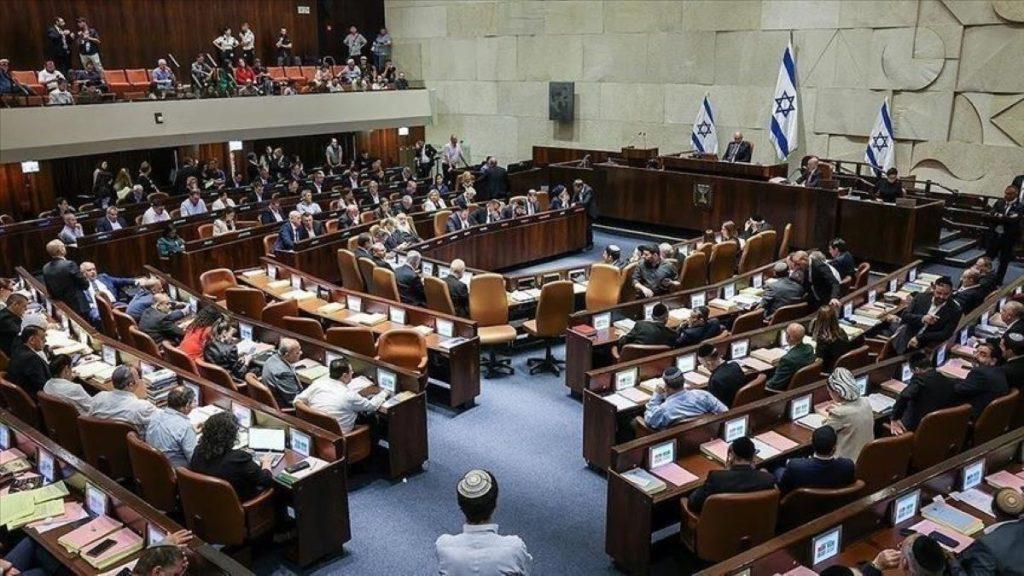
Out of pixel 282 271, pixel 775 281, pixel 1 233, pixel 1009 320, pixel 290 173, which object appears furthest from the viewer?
pixel 290 173

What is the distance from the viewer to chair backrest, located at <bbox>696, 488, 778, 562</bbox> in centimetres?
457

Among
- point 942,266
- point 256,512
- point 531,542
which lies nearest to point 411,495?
point 531,542

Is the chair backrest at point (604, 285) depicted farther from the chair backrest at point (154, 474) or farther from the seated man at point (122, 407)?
the chair backrest at point (154, 474)

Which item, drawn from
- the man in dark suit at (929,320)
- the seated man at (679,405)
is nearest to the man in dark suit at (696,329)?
the seated man at (679,405)

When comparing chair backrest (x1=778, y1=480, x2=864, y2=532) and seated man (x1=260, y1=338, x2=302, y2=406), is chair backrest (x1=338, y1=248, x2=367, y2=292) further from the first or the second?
chair backrest (x1=778, y1=480, x2=864, y2=532)

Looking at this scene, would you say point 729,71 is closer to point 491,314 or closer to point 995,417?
point 491,314

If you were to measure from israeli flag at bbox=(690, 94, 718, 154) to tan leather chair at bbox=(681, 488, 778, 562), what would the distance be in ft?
43.0

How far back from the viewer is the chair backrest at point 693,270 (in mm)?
10141

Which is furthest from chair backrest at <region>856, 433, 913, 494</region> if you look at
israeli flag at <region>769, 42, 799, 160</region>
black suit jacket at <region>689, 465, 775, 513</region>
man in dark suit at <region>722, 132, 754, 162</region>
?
israeli flag at <region>769, 42, 799, 160</region>

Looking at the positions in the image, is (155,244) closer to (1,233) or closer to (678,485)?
(1,233)

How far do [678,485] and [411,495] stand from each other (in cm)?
234

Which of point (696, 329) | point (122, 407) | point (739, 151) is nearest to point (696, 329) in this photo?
point (696, 329)

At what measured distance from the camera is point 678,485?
5.11 m

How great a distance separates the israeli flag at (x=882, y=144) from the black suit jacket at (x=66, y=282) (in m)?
12.8
